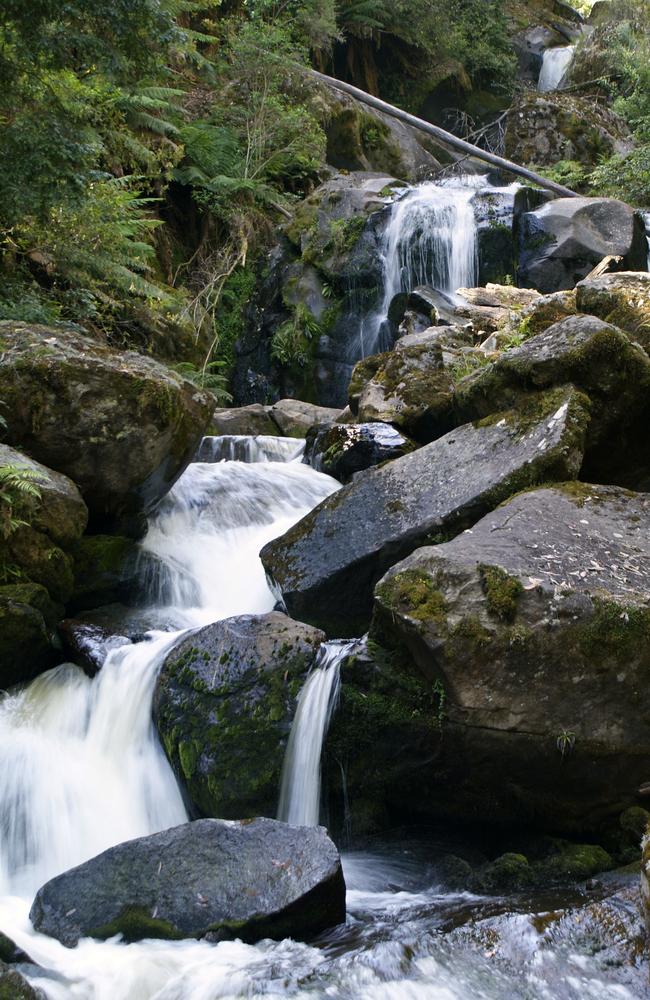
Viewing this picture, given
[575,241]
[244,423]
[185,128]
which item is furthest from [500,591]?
[185,128]

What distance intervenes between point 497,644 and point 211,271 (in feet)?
41.7

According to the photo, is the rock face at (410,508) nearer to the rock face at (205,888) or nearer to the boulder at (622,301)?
the boulder at (622,301)

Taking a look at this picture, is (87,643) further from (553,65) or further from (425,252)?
(553,65)

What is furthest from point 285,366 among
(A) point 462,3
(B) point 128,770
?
(A) point 462,3

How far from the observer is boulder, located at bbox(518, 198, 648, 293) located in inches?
490

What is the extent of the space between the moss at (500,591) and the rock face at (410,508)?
1388 mm

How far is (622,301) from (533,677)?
424 cm

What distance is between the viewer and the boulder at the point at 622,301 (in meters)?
7.00

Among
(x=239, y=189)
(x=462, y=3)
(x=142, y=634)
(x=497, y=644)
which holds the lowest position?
(x=142, y=634)

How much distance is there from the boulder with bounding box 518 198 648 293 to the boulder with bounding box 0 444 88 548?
8.52 metres

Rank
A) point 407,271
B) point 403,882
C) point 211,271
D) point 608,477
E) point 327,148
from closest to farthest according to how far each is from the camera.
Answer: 1. point 403,882
2. point 608,477
3. point 407,271
4. point 211,271
5. point 327,148

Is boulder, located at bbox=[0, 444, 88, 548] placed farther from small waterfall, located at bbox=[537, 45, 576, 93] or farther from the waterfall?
small waterfall, located at bbox=[537, 45, 576, 93]

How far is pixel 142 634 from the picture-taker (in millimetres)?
5977

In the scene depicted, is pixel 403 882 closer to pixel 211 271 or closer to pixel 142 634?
pixel 142 634
